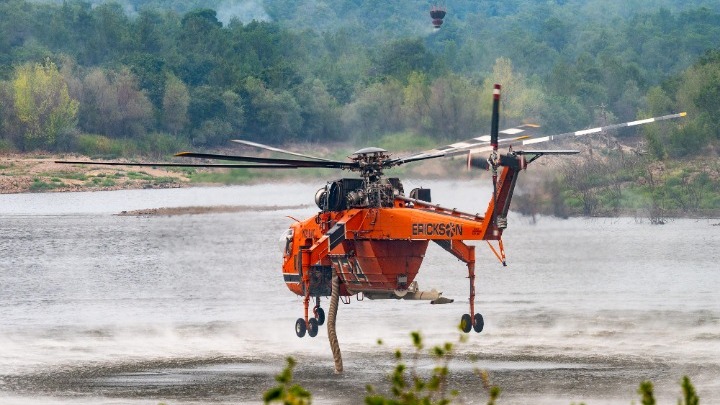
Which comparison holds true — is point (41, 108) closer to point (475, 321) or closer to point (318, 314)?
point (318, 314)

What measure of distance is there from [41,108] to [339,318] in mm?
75692

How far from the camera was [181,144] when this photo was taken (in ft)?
338

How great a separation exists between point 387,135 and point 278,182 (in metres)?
9.26

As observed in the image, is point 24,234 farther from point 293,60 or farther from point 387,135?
point 293,60

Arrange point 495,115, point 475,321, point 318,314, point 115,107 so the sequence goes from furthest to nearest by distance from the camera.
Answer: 1. point 115,107
2. point 318,314
3. point 475,321
4. point 495,115

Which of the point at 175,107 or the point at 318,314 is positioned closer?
the point at 318,314

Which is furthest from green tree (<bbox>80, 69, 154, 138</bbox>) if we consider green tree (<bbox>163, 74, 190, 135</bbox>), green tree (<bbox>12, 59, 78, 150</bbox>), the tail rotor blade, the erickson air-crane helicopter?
the tail rotor blade

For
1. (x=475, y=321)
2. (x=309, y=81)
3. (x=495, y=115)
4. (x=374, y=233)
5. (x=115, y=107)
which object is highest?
(x=309, y=81)

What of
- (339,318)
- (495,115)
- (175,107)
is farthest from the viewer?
(175,107)

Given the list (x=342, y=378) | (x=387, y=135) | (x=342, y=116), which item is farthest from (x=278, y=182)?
(x=342, y=378)

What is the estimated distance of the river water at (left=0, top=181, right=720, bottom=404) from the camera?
2953cm

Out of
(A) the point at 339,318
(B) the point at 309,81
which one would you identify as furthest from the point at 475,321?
(B) the point at 309,81

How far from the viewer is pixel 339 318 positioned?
40.1m

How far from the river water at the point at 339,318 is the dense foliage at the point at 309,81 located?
497 inches
